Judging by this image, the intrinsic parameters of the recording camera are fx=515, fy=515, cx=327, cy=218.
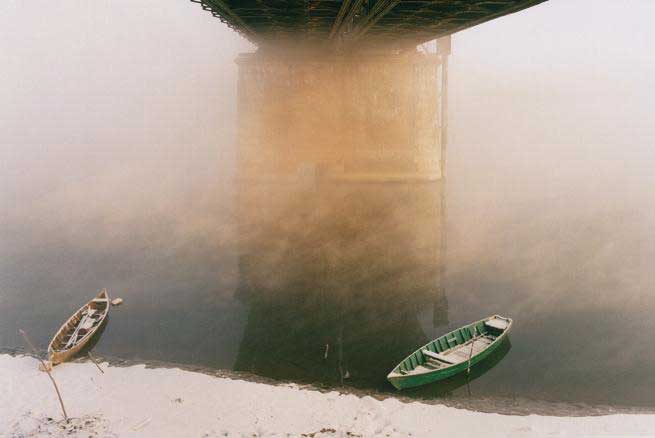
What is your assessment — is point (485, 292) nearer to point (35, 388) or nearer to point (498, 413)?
point (498, 413)

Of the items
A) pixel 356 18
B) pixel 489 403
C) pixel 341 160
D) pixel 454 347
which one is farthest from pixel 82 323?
pixel 341 160

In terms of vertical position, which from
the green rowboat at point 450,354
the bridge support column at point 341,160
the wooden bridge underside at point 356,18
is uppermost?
the wooden bridge underside at point 356,18

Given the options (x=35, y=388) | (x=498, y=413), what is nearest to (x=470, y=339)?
(x=498, y=413)

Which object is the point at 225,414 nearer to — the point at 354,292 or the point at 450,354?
the point at 450,354

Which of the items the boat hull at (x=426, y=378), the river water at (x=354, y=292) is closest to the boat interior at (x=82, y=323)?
the river water at (x=354, y=292)

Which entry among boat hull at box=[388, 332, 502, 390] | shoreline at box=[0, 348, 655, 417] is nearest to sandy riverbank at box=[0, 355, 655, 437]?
shoreline at box=[0, 348, 655, 417]

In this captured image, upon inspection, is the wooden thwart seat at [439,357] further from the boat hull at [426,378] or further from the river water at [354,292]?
the river water at [354,292]
